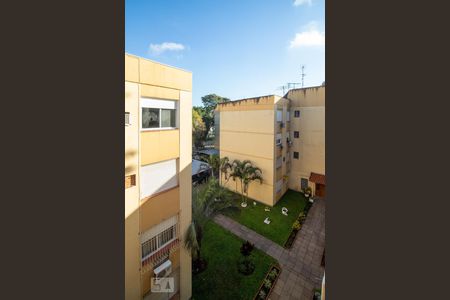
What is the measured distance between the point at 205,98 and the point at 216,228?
4386 centimetres

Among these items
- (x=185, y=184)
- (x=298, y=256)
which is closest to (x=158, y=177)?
(x=185, y=184)

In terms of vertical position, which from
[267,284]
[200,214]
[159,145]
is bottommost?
[267,284]

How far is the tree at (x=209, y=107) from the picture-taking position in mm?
47188

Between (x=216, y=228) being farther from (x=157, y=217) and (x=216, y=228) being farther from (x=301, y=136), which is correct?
(x=301, y=136)

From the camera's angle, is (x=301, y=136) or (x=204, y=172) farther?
(x=204, y=172)

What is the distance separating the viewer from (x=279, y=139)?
21.2 metres

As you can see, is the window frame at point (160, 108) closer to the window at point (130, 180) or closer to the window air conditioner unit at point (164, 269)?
the window at point (130, 180)

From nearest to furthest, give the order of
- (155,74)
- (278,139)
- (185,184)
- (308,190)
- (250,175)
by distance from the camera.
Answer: (155,74) < (185,184) < (250,175) < (278,139) < (308,190)

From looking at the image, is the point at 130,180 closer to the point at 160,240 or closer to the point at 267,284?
the point at 160,240

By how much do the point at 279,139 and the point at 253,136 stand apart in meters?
2.70
